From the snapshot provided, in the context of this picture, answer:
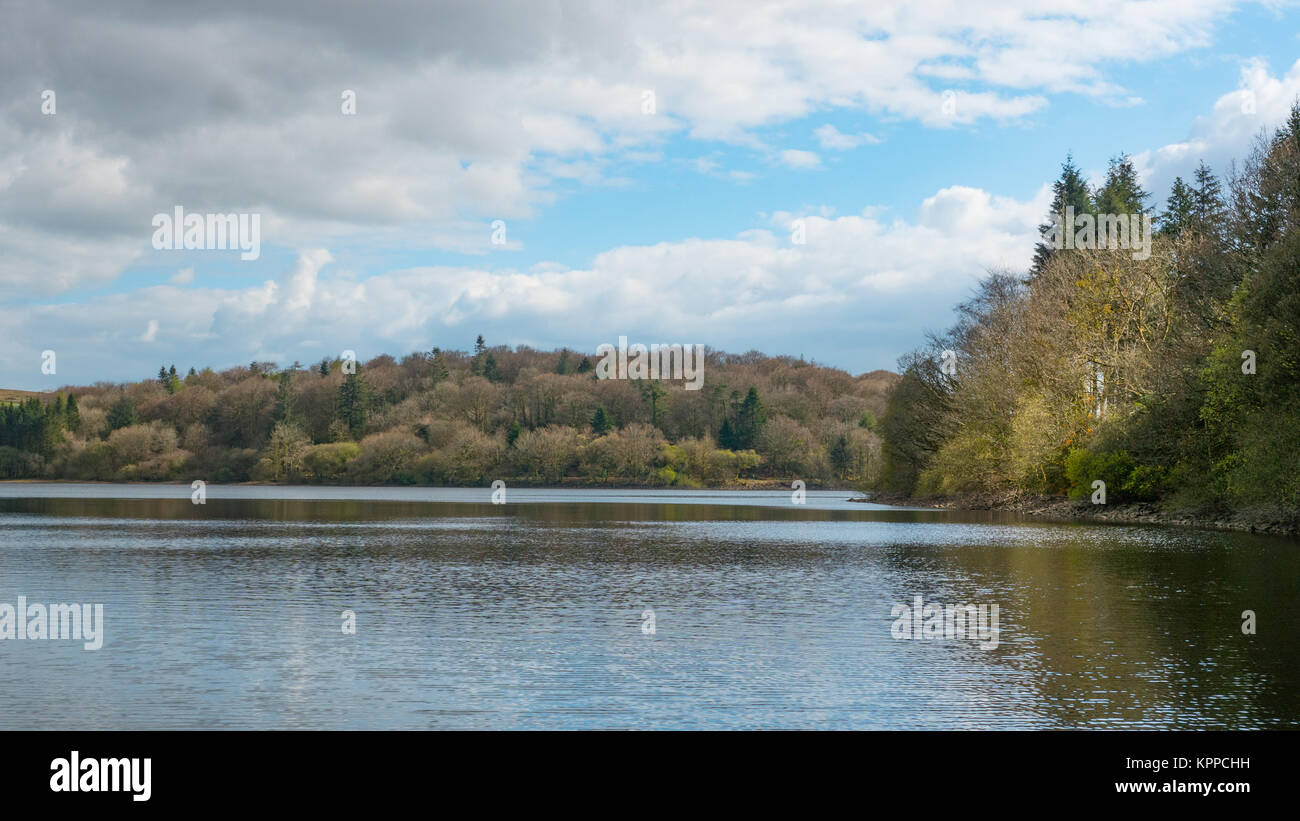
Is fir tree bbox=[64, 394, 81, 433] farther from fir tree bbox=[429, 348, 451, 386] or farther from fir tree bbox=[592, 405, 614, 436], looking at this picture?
fir tree bbox=[592, 405, 614, 436]

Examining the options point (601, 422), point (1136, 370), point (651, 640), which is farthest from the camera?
point (601, 422)

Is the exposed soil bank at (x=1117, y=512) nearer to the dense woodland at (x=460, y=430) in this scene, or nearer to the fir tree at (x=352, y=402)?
the dense woodland at (x=460, y=430)

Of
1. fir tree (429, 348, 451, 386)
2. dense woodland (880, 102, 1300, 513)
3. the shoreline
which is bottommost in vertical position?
the shoreline

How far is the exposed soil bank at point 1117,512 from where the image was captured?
39.2m

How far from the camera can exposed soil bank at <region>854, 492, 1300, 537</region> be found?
129 feet

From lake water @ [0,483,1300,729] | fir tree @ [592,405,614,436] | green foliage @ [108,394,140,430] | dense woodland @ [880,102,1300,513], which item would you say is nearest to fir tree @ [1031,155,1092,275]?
dense woodland @ [880,102,1300,513]

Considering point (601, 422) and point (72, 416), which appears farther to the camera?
point (72, 416)

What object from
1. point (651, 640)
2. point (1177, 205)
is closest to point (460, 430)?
point (1177, 205)

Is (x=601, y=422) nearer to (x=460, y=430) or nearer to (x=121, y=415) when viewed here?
(x=460, y=430)

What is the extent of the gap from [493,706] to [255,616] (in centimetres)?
883

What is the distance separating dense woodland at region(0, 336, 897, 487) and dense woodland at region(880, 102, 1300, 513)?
62.1 m

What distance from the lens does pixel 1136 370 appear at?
170 feet

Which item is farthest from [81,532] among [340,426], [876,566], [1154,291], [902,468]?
[340,426]

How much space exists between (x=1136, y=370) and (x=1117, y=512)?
23.0 feet
